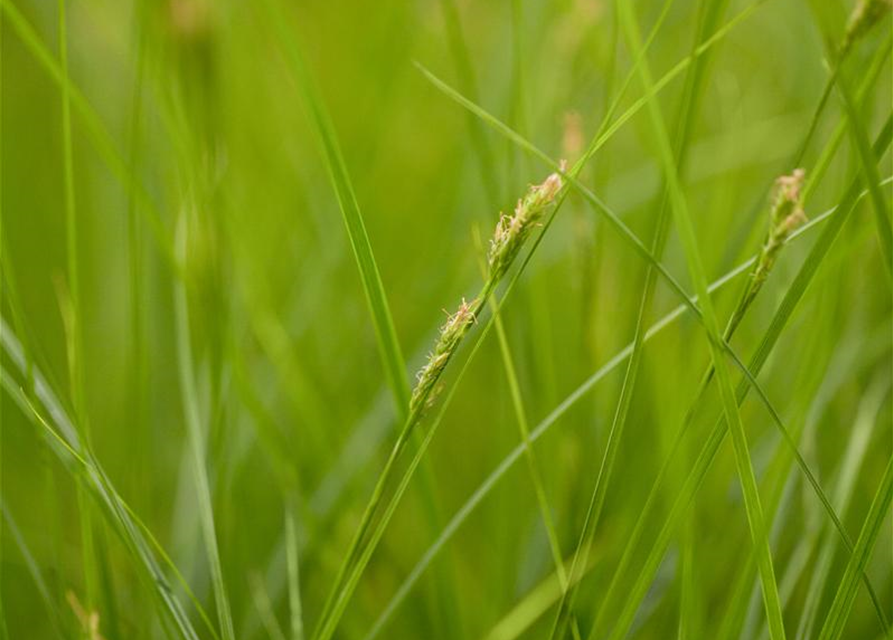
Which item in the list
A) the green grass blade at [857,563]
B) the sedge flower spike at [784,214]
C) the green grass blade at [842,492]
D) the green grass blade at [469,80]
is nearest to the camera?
the sedge flower spike at [784,214]

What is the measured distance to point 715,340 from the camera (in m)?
0.56

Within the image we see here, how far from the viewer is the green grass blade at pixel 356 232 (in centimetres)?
60

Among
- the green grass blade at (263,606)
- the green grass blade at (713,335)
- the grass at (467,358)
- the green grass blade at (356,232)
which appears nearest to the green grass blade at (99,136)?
the grass at (467,358)

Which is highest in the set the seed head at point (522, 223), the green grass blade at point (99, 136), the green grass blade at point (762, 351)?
the green grass blade at point (99, 136)

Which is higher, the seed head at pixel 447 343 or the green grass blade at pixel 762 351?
the seed head at pixel 447 343

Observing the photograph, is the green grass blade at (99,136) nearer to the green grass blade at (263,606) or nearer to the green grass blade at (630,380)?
the green grass blade at (263,606)

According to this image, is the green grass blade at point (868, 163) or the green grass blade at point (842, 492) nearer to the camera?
the green grass blade at point (868, 163)

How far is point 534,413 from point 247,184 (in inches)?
34.4

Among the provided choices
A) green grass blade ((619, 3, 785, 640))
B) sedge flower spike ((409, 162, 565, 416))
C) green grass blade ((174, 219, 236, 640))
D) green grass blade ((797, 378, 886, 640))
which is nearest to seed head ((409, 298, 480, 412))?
sedge flower spike ((409, 162, 565, 416))

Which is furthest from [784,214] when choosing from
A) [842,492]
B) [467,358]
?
[467,358]

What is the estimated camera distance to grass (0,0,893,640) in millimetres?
625

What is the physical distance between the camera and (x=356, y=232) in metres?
0.60

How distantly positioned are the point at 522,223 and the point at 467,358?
51cm

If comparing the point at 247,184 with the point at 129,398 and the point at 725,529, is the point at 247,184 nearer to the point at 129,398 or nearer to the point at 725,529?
the point at 129,398
